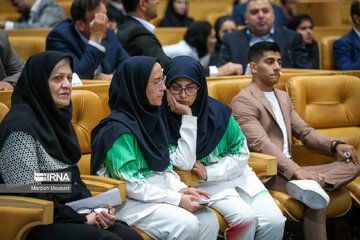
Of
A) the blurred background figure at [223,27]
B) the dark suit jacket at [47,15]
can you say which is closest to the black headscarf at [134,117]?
the blurred background figure at [223,27]

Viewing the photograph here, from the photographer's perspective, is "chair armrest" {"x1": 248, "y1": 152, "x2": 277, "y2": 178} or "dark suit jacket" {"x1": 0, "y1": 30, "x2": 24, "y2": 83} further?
"dark suit jacket" {"x1": 0, "y1": 30, "x2": 24, "y2": 83}

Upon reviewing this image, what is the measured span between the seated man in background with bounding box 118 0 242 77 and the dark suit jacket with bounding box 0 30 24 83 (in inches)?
38.9

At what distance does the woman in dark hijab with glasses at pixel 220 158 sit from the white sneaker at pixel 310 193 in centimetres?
17

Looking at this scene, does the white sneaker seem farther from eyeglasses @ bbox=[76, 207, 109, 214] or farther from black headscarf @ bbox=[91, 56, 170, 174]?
eyeglasses @ bbox=[76, 207, 109, 214]

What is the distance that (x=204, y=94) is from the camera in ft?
10.2

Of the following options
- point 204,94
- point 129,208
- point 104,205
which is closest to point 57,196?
point 104,205

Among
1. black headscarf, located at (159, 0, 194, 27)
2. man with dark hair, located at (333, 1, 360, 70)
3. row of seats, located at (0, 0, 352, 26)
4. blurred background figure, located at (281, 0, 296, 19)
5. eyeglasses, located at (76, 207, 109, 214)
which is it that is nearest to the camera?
eyeglasses, located at (76, 207, 109, 214)

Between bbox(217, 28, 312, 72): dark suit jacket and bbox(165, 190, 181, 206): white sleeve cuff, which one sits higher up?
bbox(217, 28, 312, 72): dark suit jacket

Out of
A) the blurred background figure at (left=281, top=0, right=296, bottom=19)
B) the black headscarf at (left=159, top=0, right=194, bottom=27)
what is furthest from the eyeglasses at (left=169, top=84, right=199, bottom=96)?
the blurred background figure at (left=281, top=0, right=296, bottom=19)

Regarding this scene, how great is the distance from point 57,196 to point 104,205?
0.71 feet

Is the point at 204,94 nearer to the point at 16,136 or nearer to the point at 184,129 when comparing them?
the point at 184,129

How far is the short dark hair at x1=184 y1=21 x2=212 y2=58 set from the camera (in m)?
5.57

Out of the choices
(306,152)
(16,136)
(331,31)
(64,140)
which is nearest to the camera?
(16,136)

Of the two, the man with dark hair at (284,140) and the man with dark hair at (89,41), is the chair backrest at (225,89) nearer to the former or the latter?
the man with dark hair at (284,140)
